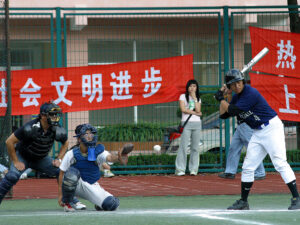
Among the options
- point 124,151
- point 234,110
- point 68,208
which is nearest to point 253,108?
point 234,110

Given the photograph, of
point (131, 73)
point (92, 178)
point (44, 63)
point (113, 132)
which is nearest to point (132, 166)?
point (113, 132)

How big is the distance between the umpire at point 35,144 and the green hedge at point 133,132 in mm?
4110

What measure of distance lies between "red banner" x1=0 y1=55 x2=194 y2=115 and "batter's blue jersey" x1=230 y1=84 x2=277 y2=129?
4857 mm

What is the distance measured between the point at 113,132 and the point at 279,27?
13.6 feet

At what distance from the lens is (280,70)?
13469 millimetres

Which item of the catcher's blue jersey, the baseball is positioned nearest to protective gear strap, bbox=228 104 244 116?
the catcher's blue jersey

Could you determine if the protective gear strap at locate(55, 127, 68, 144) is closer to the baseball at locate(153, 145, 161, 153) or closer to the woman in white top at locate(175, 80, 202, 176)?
the woman in white top at locate(175, 80, 202, 176)

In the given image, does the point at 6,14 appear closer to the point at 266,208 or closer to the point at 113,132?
the point at 113,132

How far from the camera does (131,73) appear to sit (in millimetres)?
13203

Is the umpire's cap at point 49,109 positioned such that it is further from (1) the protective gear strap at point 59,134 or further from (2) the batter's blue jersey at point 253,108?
(2) the batter's blue jersey at point 253,108

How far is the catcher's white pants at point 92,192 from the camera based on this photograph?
8.38m

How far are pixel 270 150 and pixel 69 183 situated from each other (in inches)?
101

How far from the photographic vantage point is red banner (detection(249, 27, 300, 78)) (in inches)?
527

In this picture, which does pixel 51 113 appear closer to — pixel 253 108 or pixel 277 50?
pixel 253 108
